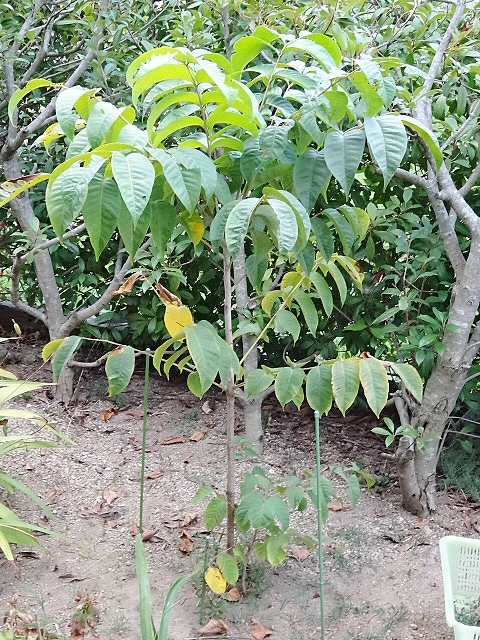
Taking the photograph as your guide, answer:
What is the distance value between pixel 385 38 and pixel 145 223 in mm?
1837

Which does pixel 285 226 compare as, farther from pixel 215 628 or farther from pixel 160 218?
pixel 215 628

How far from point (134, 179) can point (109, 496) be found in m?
1.94

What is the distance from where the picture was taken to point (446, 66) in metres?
2.86

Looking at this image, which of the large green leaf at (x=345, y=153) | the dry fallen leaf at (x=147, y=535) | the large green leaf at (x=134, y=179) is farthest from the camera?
the dry fallen leaf at (x=147, y=535)

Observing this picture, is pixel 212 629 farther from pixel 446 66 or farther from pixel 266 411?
pixel 446 66

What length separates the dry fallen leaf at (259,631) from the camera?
207 centimetres

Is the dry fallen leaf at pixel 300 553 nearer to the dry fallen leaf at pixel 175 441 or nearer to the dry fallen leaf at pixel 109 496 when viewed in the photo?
the dry fallen leaf at pixel 109 496

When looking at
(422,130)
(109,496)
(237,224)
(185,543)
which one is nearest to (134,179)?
(237,224)

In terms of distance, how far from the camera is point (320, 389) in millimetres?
1782

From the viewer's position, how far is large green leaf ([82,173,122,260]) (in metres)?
1.37

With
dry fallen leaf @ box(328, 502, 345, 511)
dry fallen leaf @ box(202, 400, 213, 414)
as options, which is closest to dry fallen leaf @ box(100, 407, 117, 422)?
dry fallen leaf @ box(202, 400, 213, 414)

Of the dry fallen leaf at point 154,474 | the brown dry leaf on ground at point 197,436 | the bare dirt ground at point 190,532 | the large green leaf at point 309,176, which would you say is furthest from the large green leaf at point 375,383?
the brown dry leaf on ground at point 197,436

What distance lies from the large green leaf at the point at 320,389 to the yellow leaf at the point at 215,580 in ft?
2.13

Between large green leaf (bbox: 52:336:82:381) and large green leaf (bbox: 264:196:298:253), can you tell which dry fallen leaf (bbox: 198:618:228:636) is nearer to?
large green leaf (bbox: 52:336:82:381)
